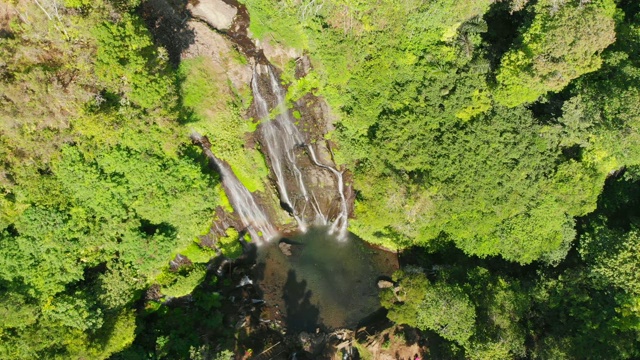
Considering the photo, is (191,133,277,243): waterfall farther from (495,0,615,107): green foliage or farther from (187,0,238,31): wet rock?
(495,0,615,107): green foliage

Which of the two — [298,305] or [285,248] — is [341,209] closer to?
[285,248]

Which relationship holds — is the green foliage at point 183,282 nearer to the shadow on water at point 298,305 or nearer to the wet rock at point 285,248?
the wet rock at point 285,248

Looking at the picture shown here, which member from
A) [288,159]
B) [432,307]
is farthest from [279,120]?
[432,307]

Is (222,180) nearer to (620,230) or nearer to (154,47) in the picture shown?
(154,47)

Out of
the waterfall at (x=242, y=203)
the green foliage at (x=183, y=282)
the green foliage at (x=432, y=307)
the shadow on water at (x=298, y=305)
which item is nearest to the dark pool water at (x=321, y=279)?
the shadow on water at (x=298, y=305)

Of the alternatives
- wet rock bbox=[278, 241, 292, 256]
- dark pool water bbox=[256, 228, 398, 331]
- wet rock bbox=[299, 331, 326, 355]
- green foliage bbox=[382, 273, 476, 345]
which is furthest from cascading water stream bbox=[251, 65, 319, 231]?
green foliage bbox=[382, 273, 476, 345]

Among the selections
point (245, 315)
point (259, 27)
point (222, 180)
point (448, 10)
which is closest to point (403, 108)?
point (448, 10)
